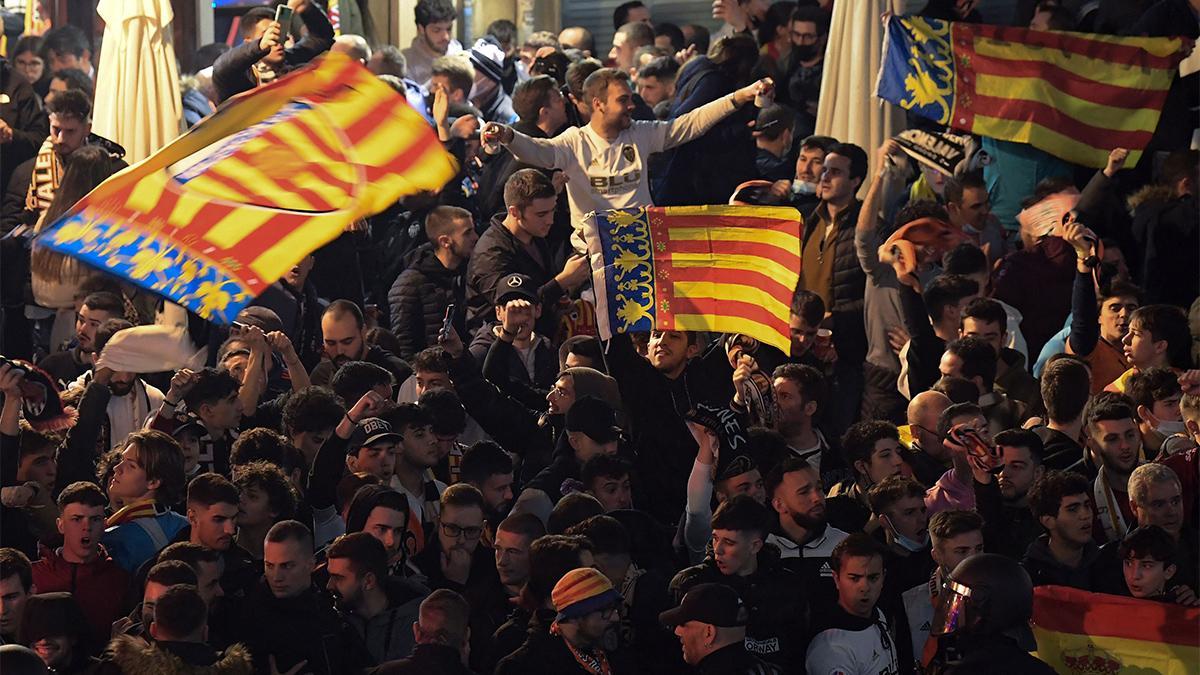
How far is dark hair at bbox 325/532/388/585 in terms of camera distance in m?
9.43

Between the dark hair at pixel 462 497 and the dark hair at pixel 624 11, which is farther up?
the dark hair at pixel 462 497

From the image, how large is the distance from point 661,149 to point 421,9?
4358 mm

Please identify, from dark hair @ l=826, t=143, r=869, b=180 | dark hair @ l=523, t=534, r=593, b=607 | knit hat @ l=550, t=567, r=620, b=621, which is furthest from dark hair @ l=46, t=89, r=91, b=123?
knit hat @ l=550, t=567, r=620, b=621

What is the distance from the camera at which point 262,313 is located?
12.5m

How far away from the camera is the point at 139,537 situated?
10148 mm

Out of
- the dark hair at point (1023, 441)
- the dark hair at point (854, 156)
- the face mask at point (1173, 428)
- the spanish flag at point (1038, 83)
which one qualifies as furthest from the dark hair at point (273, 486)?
the spanish flag at point (1038, 83)

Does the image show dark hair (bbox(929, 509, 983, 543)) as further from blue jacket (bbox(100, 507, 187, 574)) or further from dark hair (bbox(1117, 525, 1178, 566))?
blue jacket (bbox(100, 507, 187, 574))

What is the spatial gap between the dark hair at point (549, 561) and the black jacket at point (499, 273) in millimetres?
3625

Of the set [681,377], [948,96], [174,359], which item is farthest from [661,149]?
[174,359]

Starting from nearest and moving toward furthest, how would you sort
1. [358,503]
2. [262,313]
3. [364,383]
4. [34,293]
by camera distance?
[358,503]
[364,383]
[262,313]
[34,293]

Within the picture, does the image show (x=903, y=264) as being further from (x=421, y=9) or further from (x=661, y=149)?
(x=421, y=9)

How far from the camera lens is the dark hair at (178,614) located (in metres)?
8.62

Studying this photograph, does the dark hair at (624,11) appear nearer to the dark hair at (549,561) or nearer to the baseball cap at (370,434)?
the baseball cap at (370,434)

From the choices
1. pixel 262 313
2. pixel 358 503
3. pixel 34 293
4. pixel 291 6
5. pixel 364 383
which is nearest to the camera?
pixel 358 503
